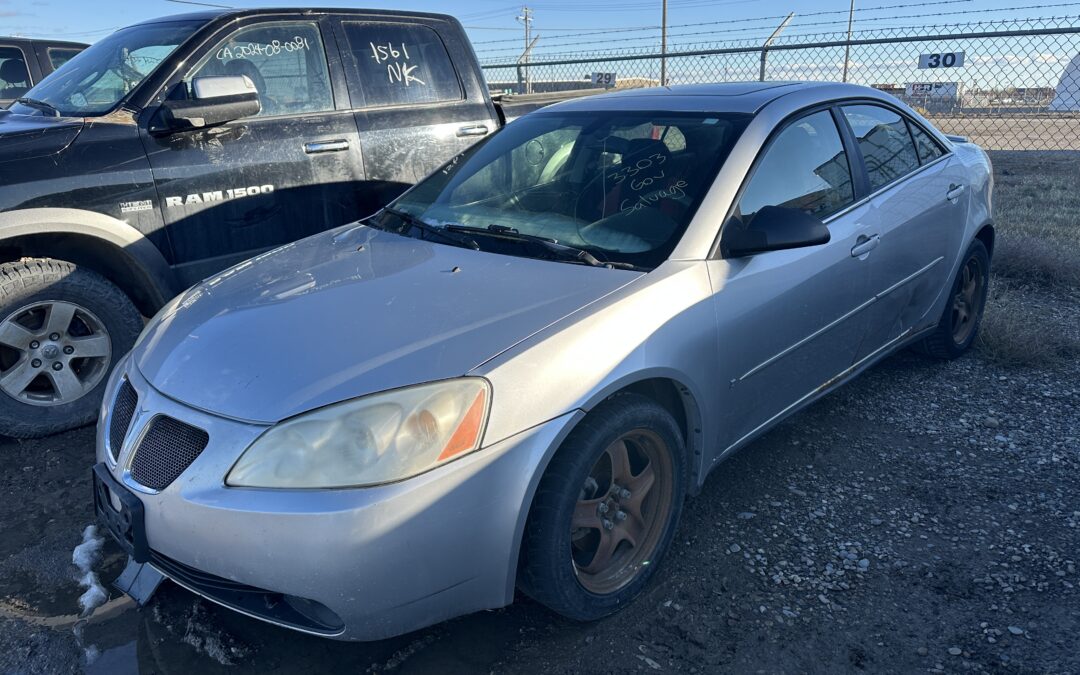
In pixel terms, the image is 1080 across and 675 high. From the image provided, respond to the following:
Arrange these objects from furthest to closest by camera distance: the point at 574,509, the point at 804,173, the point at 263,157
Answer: the point at 263,157 → the point at 804,173 → the point at 574,509

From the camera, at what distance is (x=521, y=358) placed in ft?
7.43

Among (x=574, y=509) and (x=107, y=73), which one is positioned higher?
(x=107, y=73)

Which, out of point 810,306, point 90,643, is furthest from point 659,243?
point 90,643

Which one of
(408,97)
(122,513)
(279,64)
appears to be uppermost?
(279,64)

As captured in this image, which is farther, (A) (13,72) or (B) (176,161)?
(A) (13,72)

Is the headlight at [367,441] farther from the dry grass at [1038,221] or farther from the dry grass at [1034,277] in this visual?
the dry grass at [1038,221]

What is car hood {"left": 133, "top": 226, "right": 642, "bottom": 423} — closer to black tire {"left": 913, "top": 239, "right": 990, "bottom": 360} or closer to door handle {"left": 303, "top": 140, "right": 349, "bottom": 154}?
door handle {"left": 303, "top": 140, "right": 349, "bottom": 154}

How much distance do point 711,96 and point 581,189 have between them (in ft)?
2.60

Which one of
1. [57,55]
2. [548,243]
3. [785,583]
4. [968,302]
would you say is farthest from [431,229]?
[57,55]

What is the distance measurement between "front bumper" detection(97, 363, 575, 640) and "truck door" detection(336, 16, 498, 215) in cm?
289

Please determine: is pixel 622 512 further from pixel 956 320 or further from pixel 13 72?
pixel 13 72

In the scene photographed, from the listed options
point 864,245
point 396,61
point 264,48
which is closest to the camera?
point 864,245

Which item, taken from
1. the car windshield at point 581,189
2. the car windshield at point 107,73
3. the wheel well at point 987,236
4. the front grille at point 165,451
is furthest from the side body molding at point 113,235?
the wheel well at point 987,236

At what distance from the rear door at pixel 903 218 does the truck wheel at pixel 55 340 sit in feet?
11.8
